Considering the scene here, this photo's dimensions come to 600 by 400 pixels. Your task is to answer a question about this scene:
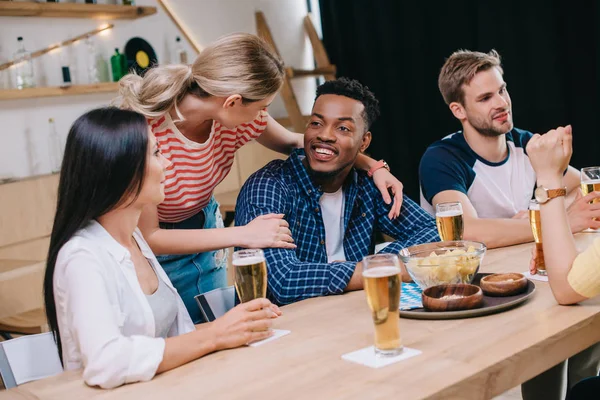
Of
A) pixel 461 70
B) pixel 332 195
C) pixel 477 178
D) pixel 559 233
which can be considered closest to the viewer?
pixel 559 233

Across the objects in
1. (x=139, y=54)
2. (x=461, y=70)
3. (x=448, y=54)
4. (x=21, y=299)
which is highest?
(x=139, y=54)

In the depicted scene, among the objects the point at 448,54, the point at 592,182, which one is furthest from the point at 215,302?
the point at 448,54

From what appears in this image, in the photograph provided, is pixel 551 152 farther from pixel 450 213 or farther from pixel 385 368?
pixel 385 368

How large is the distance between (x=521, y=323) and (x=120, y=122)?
907 millimetres

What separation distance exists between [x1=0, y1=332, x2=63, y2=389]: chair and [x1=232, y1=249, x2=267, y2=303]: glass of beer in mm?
451

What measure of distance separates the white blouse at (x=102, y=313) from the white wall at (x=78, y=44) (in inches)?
127

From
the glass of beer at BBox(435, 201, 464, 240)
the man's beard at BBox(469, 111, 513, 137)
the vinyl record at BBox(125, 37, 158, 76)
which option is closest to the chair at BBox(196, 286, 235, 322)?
the glass of beer at BBox(435, 201, 464, 240)

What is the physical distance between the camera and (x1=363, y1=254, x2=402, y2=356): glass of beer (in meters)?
1.23

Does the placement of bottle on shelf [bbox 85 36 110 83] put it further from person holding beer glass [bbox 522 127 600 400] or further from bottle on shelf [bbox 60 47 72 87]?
person holding beer glass [bbox 522 127 600 400]

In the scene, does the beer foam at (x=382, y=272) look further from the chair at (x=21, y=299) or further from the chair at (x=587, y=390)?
the chair at (x=21, y=299)

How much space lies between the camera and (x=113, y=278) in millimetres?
1400

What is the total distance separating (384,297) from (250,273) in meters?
0.30

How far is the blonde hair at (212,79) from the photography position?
6.64ft

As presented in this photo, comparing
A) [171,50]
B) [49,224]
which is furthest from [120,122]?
[171,50]
